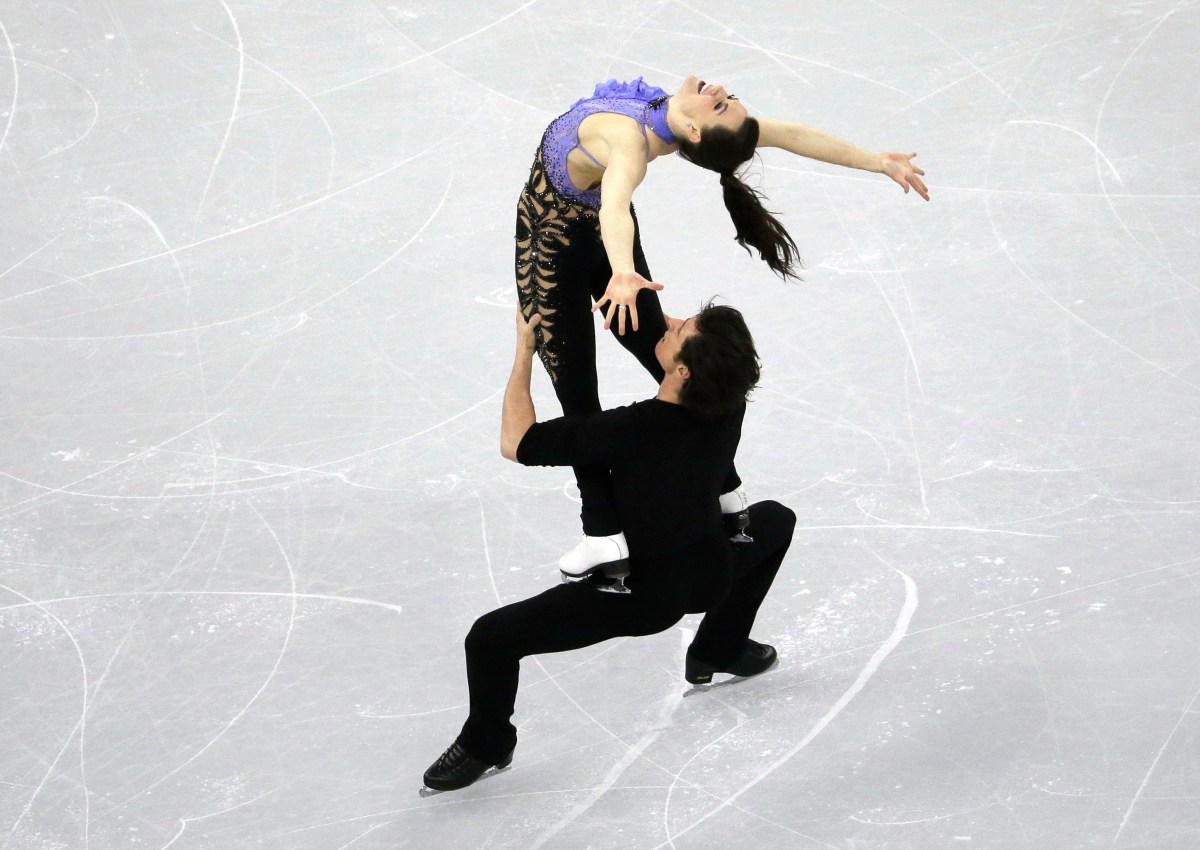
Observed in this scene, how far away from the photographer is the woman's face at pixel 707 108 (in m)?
3.26

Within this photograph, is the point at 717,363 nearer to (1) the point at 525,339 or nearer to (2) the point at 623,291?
(2) the point at 623,291

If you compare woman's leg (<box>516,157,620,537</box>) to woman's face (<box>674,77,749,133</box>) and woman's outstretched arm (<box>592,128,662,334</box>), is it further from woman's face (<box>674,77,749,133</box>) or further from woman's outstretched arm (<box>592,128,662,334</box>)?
woman's face (<box>674,77,749,133</box>)

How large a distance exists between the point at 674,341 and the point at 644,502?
362 mm

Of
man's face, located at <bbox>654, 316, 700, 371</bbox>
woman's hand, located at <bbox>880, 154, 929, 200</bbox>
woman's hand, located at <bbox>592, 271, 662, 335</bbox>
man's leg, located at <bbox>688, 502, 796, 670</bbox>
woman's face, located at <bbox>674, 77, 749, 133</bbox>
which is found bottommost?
man's leg, located at <bbox>688, 502, 796, 670</bbox>

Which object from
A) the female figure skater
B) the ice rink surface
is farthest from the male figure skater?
the ice rink surface

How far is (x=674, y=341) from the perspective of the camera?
3.08 meters

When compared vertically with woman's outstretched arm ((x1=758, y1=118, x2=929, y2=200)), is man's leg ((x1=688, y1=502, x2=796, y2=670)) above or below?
below

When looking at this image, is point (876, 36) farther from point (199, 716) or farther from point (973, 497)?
point (199, 716)

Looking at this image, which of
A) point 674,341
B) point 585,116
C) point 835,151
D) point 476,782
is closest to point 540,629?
point 476,782

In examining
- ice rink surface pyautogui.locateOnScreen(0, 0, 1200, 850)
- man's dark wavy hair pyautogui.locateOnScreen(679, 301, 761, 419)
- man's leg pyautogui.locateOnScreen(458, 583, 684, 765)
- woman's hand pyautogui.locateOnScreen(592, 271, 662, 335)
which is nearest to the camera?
woman's hand pyautogui.locateOnScreen(592, 271, 662, 335)

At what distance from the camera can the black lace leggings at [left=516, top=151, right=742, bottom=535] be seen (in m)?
3.40

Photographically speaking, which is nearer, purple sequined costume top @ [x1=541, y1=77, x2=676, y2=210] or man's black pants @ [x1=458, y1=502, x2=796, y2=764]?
man's black pants @ [x1=458, y1=502, x2=796, y2=764]

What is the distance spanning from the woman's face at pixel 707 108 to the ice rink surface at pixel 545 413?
1330 mm

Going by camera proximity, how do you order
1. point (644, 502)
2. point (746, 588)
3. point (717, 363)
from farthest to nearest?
point (746, 588)
point (644, 502)
point (717, 363)
